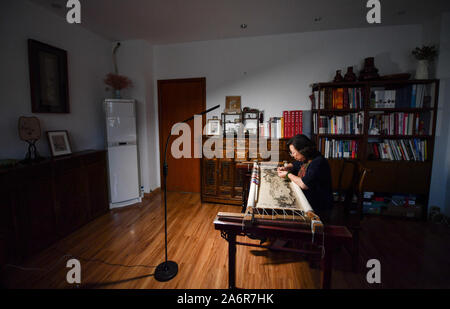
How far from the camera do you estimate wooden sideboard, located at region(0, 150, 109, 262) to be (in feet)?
6.10

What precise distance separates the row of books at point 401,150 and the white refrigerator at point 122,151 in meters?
3.62

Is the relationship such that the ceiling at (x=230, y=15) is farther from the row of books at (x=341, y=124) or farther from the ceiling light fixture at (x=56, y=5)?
the row of books at (x=341, y=124)

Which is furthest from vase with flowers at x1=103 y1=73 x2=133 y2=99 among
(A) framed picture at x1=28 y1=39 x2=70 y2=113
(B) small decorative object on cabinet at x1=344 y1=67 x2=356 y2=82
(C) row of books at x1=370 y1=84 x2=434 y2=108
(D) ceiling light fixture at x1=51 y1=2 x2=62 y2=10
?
(C) row of books at x1=370 y1=84 x2=434 y2=108

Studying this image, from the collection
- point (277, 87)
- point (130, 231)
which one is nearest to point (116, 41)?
point (277, 87)

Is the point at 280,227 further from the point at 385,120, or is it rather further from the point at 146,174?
the point at 146,174

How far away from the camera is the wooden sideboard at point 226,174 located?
310cm

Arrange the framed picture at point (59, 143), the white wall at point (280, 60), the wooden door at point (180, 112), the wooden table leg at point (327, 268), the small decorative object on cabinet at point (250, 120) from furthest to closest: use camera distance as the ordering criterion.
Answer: the wooden door at point (180, 112)
the small decorative object on cabinet at point (250, 120)
the white wall at point (280, 60)
the framed picture at point (59, 143)
the wooden table leg at point (327, 268)

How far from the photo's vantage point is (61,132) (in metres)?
2.65

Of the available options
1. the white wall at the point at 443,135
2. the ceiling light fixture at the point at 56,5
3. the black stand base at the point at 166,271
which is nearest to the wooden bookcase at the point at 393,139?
the white wall at the point at 443,135

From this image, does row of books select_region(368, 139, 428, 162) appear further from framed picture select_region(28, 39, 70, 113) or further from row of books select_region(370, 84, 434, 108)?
framed picture select_region(28, 39, 70, 113)

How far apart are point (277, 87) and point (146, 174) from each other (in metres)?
2.73

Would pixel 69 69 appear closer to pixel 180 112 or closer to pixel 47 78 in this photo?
pixel 47 78

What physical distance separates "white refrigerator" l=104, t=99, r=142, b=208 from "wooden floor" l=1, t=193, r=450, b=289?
1.62 ft

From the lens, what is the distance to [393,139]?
2.95 m
